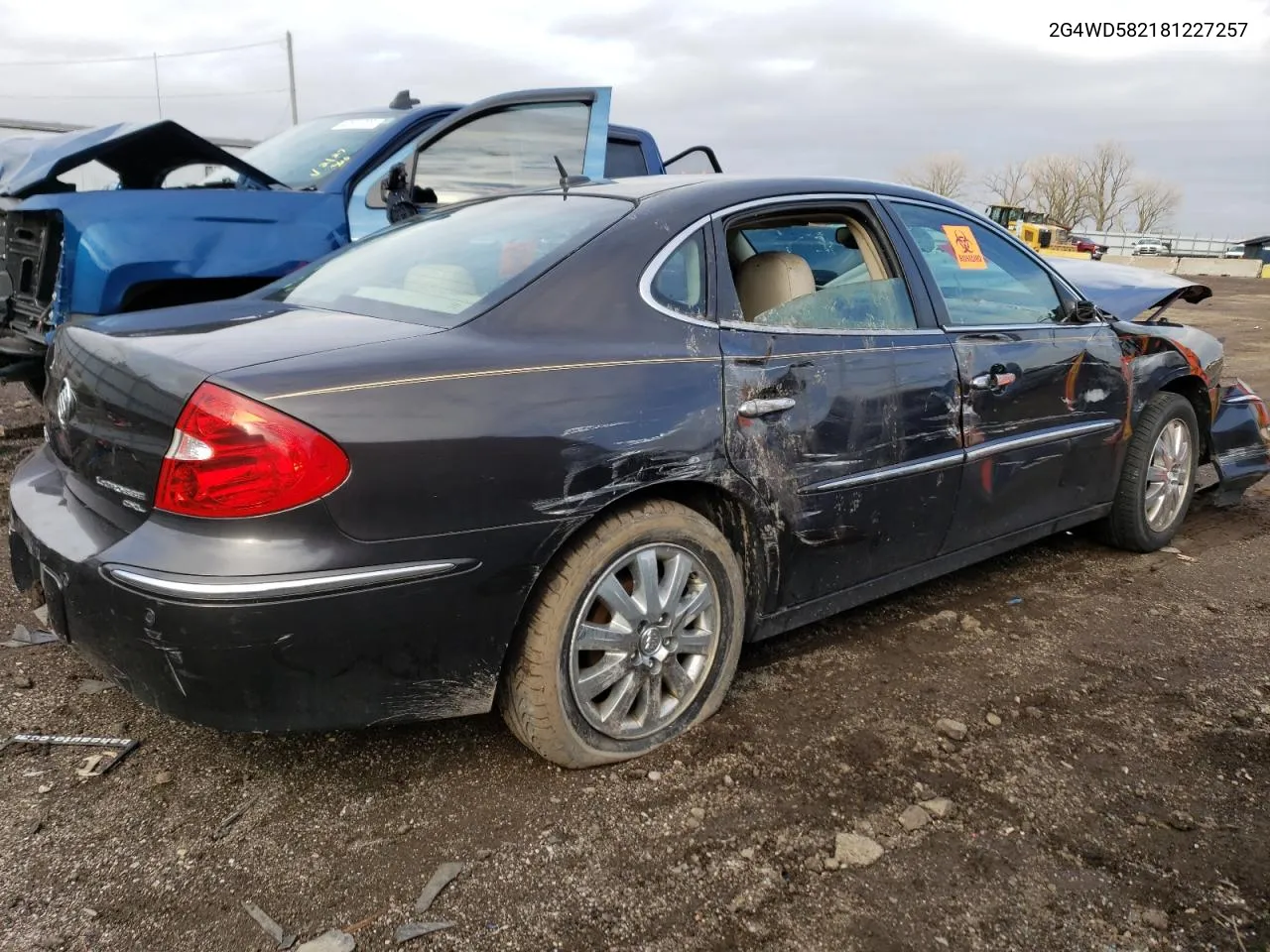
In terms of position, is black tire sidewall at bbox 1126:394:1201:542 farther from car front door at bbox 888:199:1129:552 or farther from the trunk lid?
the trunk lid

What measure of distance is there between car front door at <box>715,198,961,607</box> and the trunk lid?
918 mm

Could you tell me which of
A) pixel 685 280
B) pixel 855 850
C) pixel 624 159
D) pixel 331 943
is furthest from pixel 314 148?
pixel 855 850

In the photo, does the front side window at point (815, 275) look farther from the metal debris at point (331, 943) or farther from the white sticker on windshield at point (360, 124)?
the white sticker on windshield at point (360, 124)

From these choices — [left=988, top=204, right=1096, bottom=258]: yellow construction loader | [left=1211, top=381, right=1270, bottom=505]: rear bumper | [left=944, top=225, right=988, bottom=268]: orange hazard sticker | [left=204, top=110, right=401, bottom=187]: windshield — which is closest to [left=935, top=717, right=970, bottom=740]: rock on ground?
[left=944, top=225, right=988, bottom=268]: orange hazard sticker

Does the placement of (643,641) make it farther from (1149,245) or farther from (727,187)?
(1149,245)

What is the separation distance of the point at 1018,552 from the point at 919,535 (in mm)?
1433

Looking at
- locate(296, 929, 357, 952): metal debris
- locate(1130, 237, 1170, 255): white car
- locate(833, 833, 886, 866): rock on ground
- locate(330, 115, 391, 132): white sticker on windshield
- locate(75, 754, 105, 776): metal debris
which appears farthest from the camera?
locate(1130, 237, 1170, 255): white car

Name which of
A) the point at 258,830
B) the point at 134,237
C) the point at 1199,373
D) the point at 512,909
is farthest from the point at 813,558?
the point at 134,237

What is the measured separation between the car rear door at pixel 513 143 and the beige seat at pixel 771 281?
231 cm

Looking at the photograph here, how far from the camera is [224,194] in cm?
438

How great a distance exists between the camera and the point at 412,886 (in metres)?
2.05

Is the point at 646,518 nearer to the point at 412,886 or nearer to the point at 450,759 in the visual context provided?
the point at 450,759

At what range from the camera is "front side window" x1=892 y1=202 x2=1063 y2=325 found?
10.8 ft

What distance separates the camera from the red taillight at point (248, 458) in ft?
6.33
